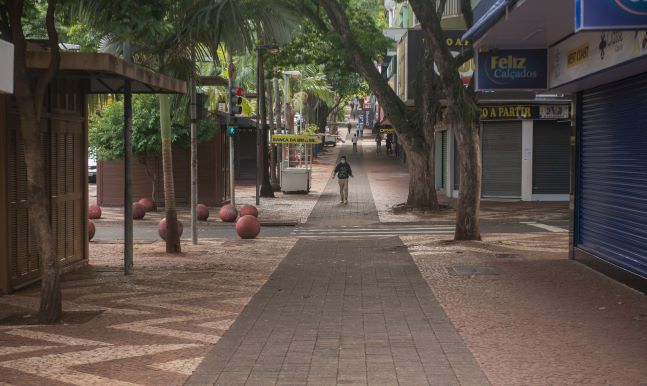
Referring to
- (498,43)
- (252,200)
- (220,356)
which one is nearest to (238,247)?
(498,43)

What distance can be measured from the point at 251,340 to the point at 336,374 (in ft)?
5.07

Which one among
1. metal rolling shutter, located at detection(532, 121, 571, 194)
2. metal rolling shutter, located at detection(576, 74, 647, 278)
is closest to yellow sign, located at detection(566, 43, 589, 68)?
metal rolling shutter, located at detection(576, 74, 647, 278)

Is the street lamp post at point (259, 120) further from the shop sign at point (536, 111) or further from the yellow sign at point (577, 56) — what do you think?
the yellow sign at point (577, 56)

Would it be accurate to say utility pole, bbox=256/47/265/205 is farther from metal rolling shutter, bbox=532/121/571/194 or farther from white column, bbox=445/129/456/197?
metal rolling shutter, bbox=532/121/571/194

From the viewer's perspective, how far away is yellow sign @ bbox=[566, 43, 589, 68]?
39.8ft

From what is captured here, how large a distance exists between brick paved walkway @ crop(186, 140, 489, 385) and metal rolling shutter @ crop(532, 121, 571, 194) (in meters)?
18.1

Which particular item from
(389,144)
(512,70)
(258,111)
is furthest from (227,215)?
(389,144)

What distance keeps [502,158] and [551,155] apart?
1.74 meters

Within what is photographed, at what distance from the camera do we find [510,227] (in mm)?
22438

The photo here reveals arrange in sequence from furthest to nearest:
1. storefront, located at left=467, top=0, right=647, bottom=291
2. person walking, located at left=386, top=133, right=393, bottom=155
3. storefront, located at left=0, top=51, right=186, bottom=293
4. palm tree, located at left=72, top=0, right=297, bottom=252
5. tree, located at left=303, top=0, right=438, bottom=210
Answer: person walking, located at left=386, top=133, right=393, bottom=155, tree, located at left=303, top=0, right=438, bottom=210, palm tree, located at left=72, top=0, right=297, bottom=252, storefront, located at left=467, top=0, right=647, bottom=291, storefront, located at left=0, top=51, right=186, bottom=293

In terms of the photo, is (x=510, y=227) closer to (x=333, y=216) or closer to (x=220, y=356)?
(x=333, y=216)

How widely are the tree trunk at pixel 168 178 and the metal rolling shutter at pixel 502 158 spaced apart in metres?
18.1

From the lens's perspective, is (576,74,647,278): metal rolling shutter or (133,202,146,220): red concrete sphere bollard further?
(133,202,146,220): red concrete sphere bollard

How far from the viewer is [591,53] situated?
39.0ft
